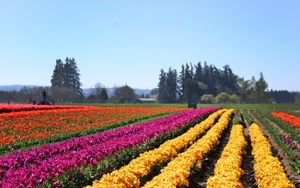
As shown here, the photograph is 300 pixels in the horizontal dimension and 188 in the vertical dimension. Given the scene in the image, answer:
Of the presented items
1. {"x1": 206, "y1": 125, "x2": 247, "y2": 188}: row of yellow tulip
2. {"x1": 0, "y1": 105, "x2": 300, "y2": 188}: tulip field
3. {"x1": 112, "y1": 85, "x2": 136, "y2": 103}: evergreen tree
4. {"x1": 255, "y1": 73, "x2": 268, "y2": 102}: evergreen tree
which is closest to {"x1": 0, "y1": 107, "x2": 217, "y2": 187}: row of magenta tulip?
{"x1": 0, "y1": 105, "x2": 300, "y2": 188}: tulip field

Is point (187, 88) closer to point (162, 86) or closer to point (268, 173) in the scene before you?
point (162, 86)

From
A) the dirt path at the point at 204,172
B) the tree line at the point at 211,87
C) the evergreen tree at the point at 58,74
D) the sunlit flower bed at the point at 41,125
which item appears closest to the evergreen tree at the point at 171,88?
the tree line at the point at 211,87

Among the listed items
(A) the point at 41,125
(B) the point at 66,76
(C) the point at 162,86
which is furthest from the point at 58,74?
(A) the point at 41,125

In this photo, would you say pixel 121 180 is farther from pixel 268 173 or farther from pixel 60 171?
pixel 268 173

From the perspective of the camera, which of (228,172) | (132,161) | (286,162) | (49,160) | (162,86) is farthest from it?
(162,86)

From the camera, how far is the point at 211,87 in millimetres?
148875

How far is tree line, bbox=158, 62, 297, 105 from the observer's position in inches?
5182

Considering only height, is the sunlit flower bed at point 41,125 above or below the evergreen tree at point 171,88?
below

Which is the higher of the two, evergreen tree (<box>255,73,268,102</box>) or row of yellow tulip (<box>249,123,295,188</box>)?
evergreen tree (<box>255,73,268,102</box>)

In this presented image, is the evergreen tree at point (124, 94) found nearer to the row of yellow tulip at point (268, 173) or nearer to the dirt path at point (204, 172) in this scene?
Answer: the dirt path at point (204, 172)

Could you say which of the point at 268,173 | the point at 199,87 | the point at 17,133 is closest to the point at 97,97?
the point at 199,87

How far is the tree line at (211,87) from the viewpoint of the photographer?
13162 centimetres

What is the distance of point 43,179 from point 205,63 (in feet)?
483

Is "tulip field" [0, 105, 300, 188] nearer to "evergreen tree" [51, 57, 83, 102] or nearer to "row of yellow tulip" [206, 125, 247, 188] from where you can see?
"row of yellow tulip" [206, 125, 247, 188]
